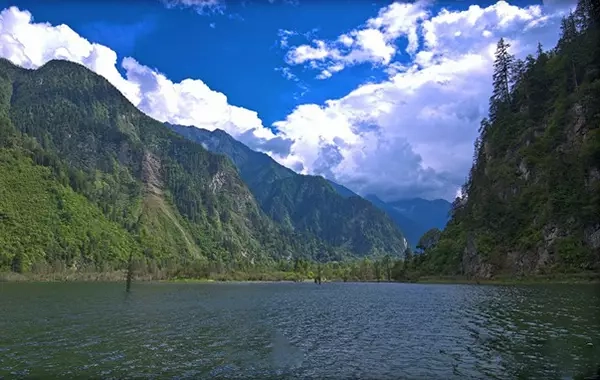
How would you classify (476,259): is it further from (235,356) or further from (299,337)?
(235,356)

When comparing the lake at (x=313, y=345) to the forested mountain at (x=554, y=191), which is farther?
the forested mountain at (x=554, y=191)

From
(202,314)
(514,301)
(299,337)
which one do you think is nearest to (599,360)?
(299,337)

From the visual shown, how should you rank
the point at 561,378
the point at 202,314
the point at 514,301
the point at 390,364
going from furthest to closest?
the point at 514,301 < the point at 202,314 < the point at 390,364 < the point at 561,378

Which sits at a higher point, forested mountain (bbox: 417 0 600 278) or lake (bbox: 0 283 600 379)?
forested mountain (bbox: 417 0 600 278)

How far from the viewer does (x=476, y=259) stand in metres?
187

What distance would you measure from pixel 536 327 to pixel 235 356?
37838 mm

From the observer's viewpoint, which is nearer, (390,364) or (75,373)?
(75,373)

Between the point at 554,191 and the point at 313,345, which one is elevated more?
the point at 554,191

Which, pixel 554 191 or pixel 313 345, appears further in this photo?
pixel 554 191

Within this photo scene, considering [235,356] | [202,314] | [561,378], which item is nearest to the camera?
[561,378]

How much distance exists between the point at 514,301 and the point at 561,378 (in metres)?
65.5

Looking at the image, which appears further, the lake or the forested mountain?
the forested mountain

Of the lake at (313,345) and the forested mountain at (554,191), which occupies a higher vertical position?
Result: the forested mountain at (554,191)

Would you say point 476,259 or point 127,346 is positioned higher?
point 476,259
